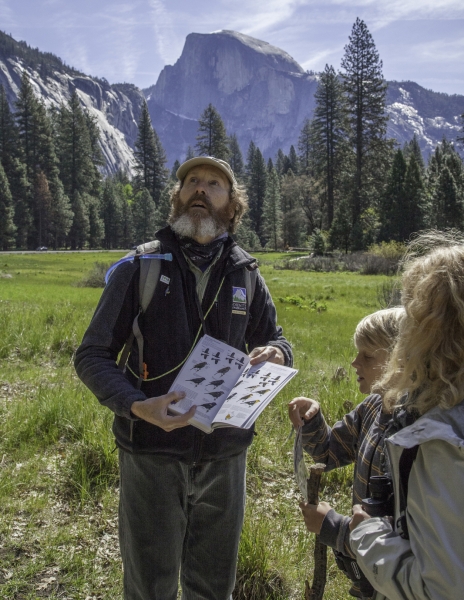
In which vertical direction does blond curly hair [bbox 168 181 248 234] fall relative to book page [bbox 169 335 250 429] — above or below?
above

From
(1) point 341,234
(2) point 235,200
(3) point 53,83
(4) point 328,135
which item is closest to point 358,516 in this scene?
(2) point 235,200

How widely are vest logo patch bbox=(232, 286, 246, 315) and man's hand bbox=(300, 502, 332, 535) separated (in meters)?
0.94

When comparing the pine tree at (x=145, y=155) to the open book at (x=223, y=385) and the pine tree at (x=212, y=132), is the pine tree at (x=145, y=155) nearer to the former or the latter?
the pine tree at (x=212, y=132)

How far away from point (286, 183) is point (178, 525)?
6553 cm

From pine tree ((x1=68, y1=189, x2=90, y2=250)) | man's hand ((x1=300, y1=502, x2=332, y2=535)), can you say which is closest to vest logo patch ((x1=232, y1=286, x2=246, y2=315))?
man's hand ((x1=300, y1=502, x2=332, y2=535))

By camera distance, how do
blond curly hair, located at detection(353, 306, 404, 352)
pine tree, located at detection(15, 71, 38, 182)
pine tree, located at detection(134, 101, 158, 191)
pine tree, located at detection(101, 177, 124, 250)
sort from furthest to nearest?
pine tree, located at detection(134, 101, 158, 191) → pine tree, located at detection(101, 177, 124, 250) → pine tree, located at detection(15, 71, 38, 182) → blond curly hair, located at detection(353, 306, 404, 352)

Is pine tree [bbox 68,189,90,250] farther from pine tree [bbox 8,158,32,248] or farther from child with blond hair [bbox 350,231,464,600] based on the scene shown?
child with blond hair [bbox 350,231,464,600]

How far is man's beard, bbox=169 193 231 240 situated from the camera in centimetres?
235

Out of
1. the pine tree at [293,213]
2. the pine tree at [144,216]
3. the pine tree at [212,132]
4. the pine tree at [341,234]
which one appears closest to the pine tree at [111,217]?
the pine tree at [144,216]

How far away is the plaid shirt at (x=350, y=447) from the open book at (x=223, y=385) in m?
0.39

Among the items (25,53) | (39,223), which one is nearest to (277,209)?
(39,223)

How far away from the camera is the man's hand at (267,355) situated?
2.21m

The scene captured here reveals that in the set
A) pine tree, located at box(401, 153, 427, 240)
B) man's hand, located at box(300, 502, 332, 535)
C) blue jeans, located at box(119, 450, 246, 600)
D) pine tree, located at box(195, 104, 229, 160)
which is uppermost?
pine tree, located at box(195, 104, 229, 160)

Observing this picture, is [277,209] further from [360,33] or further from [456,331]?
[456,331]
